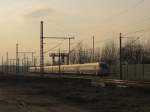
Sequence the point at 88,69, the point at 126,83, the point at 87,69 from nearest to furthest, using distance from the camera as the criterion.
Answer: the point at 126,83, the point at 88,69, the point at 87,69

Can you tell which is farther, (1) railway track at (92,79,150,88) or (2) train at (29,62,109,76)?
(2) train at (29,62,109,76)

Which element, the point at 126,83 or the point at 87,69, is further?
the point at 87,69

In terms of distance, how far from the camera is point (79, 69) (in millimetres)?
89312

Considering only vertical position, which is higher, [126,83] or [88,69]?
[88,69]

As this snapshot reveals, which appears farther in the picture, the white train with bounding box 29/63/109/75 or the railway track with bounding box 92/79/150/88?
the white train with bounding box 29/63/109/75

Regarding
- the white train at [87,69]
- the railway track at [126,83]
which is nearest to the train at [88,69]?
the white train at [87,69]

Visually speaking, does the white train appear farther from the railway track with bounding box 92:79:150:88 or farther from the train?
the railway track with bounding box 92:79:150:88

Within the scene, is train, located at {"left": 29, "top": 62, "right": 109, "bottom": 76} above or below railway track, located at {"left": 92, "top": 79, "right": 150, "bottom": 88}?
above

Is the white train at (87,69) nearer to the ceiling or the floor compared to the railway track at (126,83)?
Result: nearer to the ceiling

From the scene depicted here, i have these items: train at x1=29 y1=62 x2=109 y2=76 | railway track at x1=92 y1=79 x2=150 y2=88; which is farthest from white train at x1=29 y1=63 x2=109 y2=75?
railway track at x1=92 y1=79 x2=150 y2=88

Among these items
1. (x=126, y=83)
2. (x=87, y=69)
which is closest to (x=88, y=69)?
(x=87, y=69)

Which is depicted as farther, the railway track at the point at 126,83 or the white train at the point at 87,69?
the white train at the point at 87,69

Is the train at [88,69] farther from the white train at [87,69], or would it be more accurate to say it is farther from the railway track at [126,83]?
the railway track at [126,83]

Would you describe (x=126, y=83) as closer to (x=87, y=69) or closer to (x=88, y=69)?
(x=88, y=69)
